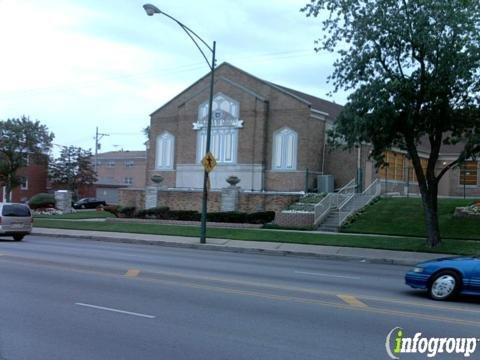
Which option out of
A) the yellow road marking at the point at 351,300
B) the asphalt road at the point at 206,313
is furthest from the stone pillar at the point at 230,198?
the yellow road marking at the point at 351,300

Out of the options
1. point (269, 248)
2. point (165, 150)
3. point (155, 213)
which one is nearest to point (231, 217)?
point (155, 213)

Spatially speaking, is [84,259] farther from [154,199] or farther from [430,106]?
[154,199]

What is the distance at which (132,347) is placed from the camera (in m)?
6.89

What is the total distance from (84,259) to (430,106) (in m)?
13.4

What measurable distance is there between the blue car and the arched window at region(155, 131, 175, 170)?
37.2m

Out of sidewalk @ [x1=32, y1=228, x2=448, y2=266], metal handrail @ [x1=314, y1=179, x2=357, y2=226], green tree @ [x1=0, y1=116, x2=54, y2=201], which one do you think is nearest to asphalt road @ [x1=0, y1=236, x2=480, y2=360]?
sidewalk @ [x1=32, y1=228, x2=448, y2=266]

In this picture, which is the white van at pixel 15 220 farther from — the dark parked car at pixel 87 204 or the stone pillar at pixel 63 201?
the dark parked car at pixel 87 204

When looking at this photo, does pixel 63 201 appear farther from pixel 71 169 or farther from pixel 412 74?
pixel 412 74

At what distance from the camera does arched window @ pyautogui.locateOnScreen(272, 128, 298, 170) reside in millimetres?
41719

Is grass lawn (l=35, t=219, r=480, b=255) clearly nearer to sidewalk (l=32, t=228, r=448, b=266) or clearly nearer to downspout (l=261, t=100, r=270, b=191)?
sidewalk (l=32, t=228, r=448, b=266)

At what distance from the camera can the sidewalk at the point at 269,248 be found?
67.8 feet

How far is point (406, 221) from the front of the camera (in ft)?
97.2

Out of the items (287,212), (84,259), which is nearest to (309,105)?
(287,212)

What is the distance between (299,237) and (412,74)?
8.19m
